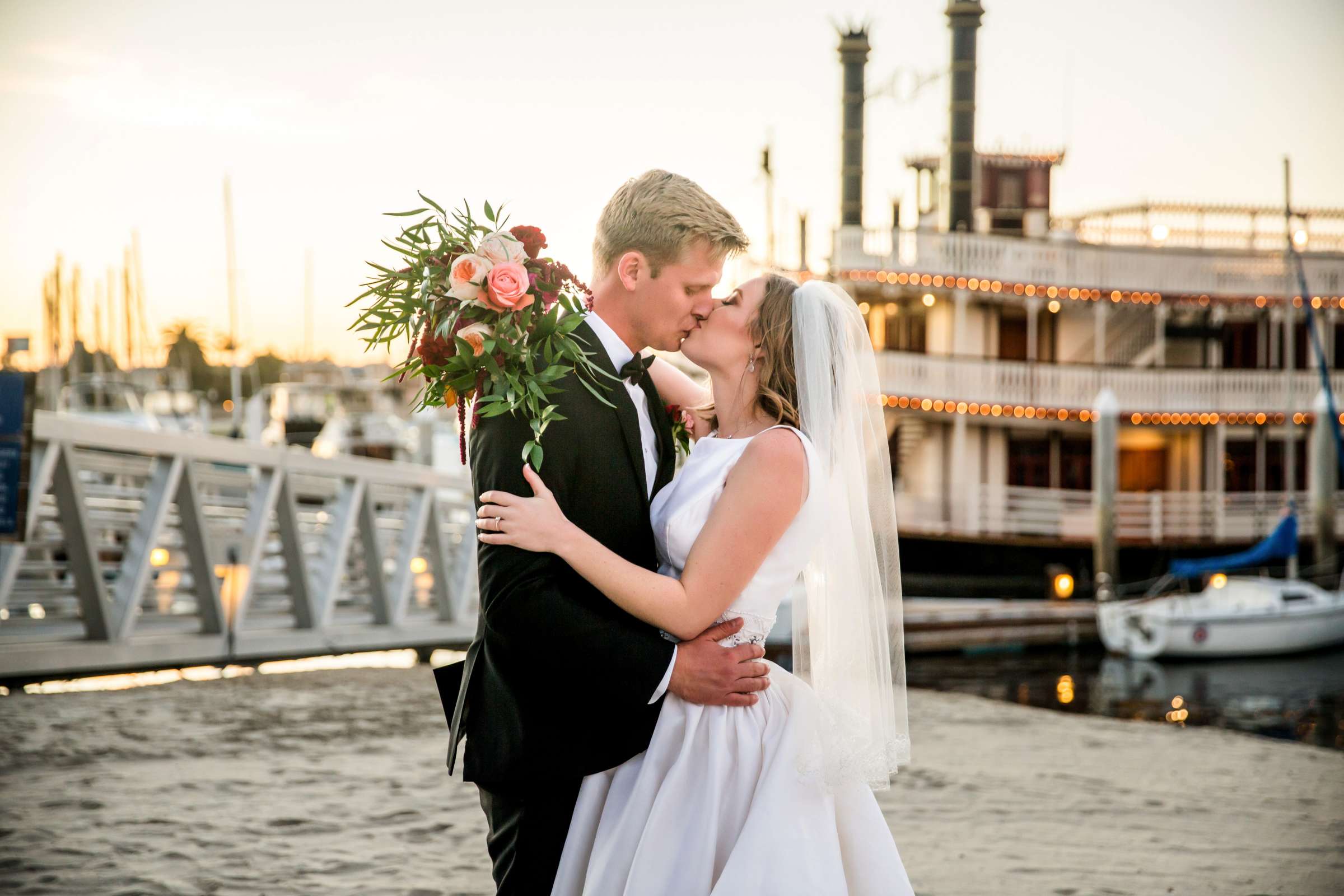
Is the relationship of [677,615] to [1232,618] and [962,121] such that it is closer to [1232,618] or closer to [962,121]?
[1232,618]

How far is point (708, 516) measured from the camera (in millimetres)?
2785

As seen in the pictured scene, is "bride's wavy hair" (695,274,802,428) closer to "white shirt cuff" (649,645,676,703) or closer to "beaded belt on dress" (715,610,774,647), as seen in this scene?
"beaded belt on dress" (715,610,774,647)

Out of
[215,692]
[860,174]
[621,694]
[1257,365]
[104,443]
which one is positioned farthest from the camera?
[860,174]

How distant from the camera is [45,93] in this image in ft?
47.3

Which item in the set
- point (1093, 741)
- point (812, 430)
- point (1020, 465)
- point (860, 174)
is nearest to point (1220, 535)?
point (1020, 465)

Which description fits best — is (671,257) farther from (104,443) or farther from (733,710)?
(104,443)

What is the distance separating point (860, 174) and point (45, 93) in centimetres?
2114

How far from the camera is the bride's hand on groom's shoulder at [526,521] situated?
2.56m

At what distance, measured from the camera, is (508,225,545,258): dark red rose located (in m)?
2.81

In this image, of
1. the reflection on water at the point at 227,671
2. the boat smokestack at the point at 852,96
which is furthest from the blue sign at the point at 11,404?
the boat smokestack at the point at 852,96

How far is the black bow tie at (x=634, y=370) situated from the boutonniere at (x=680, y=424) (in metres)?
0.38

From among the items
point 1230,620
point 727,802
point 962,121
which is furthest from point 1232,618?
point 727,802

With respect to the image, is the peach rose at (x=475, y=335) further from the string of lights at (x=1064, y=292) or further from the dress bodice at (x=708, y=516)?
the string of lights at (x=1064, y=292)

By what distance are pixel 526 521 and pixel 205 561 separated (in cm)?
863
